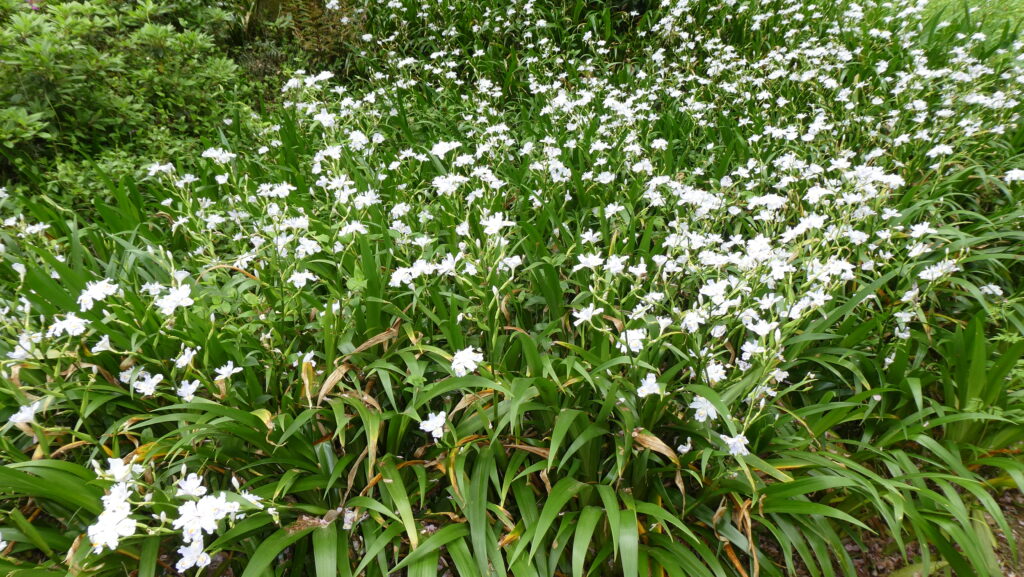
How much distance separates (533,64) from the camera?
4566mm

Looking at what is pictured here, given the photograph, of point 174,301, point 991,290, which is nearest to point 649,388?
point 174,301

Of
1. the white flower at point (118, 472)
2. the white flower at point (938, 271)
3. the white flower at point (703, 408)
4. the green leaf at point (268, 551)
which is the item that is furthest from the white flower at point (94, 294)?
the white flower at point (938, 271)

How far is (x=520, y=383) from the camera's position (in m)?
1.61

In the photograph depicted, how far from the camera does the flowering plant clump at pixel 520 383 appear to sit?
151 centimetres

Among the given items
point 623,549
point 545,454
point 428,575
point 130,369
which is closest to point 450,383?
point 545,454

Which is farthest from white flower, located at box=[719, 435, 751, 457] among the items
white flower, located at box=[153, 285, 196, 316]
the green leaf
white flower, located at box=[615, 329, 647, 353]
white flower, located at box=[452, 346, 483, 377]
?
white flower, located at box=[153, 285, 196, 316]

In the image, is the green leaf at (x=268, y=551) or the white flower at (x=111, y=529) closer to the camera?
the white flower at (x=111, y=529)

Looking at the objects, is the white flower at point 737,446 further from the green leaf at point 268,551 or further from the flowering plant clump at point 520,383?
the green leaf at point 268,551

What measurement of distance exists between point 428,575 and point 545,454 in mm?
495

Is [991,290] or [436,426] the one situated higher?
[991,290]

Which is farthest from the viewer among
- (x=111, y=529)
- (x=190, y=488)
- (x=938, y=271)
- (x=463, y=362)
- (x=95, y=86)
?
(x=95, y=86)

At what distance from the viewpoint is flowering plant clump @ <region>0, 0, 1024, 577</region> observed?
1.51 meters

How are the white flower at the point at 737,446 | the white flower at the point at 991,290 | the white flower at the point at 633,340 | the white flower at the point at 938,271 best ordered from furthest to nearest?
the white flower at the point at 991,290 < the white flower at the point at 938,271 < the white flower at the point at 633,340 < the white flower at the point at 737,446

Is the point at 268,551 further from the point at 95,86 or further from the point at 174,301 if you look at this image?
the point at 95,86
